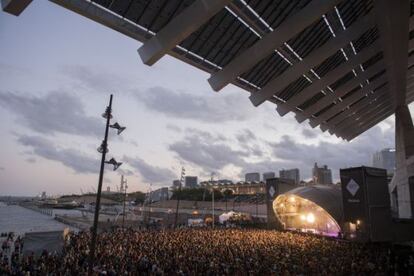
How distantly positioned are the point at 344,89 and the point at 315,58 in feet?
25.9

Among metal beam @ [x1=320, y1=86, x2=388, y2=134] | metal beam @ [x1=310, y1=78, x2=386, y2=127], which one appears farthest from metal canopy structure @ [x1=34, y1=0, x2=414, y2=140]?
metal beam @ [x1=320, y1=86, x2=388, y2=134]

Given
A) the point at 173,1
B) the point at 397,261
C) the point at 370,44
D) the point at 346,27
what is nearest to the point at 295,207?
the point at 397,261

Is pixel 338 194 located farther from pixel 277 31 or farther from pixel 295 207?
pixel 277 31

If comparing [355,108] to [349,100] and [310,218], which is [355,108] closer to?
[349,100]

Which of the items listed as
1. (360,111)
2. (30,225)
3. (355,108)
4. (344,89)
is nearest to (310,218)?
(360,111)

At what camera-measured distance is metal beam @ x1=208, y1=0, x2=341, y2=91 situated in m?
13.1

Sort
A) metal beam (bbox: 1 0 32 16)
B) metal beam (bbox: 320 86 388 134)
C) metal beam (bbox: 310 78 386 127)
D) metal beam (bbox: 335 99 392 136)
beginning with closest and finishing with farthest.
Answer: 1. metal beam (bbox: 1 0 32 16)
2. metal beam (bbox: 310 78 386 127)
3. metal beam (bbox: 320 86 388 134)
4. metal beam (bbox: 335 99 392 136)

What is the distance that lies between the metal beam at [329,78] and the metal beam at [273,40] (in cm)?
744

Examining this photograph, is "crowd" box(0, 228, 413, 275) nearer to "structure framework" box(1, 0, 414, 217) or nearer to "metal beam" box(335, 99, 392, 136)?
"structure framework" box(1, 0, 414, 217)

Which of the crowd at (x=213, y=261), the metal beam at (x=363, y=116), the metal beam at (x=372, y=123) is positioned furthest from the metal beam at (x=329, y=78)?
the metal beam at (x=372, y=123)

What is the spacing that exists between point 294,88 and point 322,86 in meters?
1.81

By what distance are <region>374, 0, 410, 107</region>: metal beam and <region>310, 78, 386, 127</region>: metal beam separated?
4.23m

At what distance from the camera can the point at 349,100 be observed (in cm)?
2689

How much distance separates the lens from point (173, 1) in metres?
12.0
